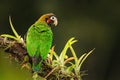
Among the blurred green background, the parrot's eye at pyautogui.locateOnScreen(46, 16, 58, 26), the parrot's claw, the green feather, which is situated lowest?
the blurred green background

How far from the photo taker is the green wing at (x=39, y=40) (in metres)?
2.97

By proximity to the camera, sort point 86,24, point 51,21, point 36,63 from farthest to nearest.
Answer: point 86,24 → point 51,21 → point 36,63

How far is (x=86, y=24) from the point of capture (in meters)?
15.7

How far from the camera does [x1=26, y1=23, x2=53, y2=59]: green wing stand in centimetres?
297


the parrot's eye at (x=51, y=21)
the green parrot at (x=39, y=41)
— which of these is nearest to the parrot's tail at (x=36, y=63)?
the green parrot at (x=39, y=41)

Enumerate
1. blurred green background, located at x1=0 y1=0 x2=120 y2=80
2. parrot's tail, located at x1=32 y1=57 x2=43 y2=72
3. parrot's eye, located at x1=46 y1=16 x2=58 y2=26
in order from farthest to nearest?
blurred green background, located at x1=0 y1=0 x2=120 y2=80, parrot's eye, located at x1=46 y1=16 x2=58 y2=26, parrot's tail, located at x1=32 y1=57 x2=43 y2=72

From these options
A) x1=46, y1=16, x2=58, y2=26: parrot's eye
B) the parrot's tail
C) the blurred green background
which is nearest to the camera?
the parrot's tail

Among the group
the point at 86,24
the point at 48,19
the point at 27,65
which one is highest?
the point at 48,19

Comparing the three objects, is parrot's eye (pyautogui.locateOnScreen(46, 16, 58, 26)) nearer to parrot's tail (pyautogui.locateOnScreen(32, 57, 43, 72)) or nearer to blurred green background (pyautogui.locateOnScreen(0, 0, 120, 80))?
parrot's tail (pyautogui.locateOnScreen(32, 57, 43, 72))

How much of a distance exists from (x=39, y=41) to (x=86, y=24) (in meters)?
12.6

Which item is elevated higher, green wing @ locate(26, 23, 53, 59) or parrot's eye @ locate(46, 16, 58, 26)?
parrot's eye @ locate(46, 16, 58, 26)

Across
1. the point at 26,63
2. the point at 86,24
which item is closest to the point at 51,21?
the point at 26,63

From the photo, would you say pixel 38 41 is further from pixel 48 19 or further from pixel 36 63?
pixel 48 19

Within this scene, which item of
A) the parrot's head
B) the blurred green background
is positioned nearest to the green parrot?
the parrot's head
